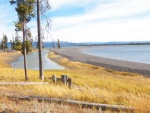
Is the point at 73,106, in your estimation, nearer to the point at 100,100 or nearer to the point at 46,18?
the point at 100,100

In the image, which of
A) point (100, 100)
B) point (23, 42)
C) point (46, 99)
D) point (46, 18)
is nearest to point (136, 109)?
point (100, 100)

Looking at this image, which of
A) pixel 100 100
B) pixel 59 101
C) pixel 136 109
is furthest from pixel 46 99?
pixel 136 109

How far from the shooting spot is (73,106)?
939 centimetres

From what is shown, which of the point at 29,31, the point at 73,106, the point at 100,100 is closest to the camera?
the point at 73,106

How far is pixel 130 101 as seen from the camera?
971 centimetres

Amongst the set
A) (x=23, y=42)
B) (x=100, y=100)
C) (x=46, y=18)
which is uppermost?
(x=46, y=18)

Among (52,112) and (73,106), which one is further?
(73,106)

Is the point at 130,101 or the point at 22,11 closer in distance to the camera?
the point at 130,101

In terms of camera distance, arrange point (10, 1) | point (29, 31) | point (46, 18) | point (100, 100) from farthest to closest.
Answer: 1. point (29, 31)
2. point (10, 1)
3. point (46, 18)
4. point (100, 100)

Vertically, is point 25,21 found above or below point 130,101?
above

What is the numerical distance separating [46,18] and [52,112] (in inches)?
616

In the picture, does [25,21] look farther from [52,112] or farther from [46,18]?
[52,112]

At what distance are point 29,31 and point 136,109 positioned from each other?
72.4ft

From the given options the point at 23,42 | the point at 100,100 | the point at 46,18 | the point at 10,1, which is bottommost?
the point at 100,100
